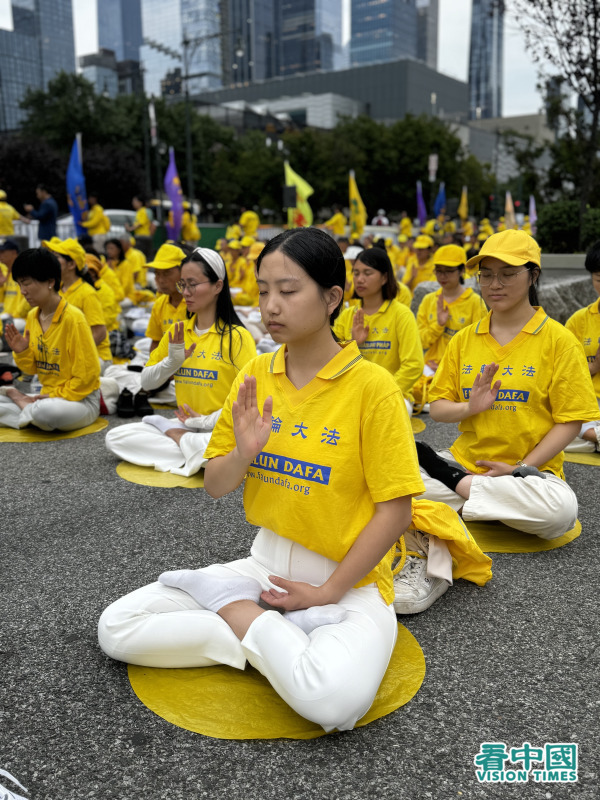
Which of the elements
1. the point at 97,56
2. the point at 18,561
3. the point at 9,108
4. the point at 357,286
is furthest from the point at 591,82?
the point at 97,56

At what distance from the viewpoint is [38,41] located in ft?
424

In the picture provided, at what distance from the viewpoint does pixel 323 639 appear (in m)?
2.28

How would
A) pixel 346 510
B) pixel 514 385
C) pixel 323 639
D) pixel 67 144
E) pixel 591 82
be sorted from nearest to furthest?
pixel 323 639 → pixel 346 510 → pixel 514 385 → pixel 591 82 → pixel 67 144

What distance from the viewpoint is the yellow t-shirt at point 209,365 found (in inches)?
199

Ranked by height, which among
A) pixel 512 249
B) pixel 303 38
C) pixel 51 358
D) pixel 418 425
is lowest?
pixel 418 425

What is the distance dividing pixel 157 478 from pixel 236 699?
2643 mm

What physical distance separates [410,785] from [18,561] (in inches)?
90.4

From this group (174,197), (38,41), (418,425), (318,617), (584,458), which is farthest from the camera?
(38,41)

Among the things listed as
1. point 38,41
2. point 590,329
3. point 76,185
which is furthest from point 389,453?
point 38,41

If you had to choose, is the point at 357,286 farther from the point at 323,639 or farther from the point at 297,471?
the point at 323,639

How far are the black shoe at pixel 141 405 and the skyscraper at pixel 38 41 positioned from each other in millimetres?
102691

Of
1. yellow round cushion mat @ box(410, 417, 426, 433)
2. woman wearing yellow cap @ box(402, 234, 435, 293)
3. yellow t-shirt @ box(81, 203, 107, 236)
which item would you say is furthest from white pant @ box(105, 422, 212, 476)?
yellow t-shirt @ box(81, 203, 107, 236)

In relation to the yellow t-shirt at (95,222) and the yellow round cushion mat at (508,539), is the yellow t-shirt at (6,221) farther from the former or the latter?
the yellow round cushion mat at (508,539)

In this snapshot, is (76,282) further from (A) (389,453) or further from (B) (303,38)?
(B) (303,38)
